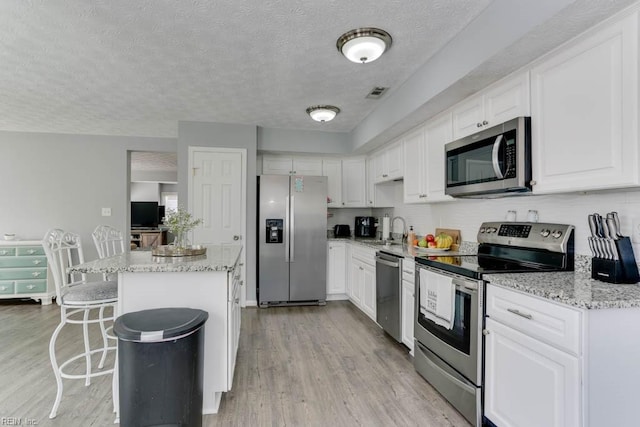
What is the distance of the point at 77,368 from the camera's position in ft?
8.63

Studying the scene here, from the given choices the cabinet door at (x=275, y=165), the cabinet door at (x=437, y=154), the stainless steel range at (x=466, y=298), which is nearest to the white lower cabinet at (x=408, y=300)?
the stainless steel range at (x=466, y=298)

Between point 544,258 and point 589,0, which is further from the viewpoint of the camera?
point 544,258

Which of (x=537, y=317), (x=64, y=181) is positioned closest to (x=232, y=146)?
(x=64, y=181)

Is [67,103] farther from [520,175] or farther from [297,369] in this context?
[520,175]

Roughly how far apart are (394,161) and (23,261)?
4.96 metres

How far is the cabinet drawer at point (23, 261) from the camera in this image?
438 cm

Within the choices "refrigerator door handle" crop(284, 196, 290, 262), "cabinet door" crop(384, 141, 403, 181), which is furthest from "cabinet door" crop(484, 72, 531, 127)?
"refrigerator door handle" crop(284, 196, 290, 262)

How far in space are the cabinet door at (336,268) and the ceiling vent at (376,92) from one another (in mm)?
2094

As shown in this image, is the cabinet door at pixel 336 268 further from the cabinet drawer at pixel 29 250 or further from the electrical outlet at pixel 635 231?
the cabinet drawer at pixel 29 250

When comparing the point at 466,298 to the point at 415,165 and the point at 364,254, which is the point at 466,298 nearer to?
the point at 415,165

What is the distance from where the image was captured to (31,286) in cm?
442

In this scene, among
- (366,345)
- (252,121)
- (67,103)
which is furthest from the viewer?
(252,121)

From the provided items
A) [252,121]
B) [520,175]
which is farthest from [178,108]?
[520,175]

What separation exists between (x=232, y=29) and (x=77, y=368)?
9.14 feet
